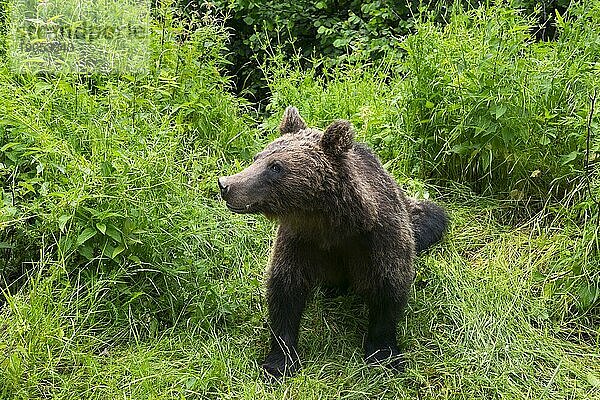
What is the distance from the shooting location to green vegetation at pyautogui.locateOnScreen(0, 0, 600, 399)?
3914 mm

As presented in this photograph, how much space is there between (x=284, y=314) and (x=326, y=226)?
1.87ft

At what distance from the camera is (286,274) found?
4.03m

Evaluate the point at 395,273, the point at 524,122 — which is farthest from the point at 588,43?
the point at 395,273

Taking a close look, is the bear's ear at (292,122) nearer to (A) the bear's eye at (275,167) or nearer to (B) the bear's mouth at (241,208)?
(A) the bear's eye at (275,167)

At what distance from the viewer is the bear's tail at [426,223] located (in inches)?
190

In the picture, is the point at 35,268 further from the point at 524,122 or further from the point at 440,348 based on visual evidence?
the point at 524,122

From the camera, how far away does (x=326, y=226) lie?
3812 mm

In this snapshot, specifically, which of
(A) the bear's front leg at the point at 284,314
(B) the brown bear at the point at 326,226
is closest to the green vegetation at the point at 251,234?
(A) the bear's front leg at the point at 284,314

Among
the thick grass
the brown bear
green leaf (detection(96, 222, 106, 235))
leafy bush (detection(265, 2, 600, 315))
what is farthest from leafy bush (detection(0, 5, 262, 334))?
leafy bush (detection(265, 2, 600, 315))

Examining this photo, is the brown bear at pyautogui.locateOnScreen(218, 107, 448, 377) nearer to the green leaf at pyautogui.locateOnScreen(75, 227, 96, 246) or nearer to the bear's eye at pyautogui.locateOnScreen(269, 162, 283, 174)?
the bear's eye at pyautogui.locateOnScreen(269, 162, 283, 174)

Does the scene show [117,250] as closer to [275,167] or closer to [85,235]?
[85,235]

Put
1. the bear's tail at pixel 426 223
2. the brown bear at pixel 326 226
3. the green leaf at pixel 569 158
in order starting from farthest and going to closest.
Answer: the green leaf at pixel 569 158, the bear's tail at pixel 426 223, the brown bear at pixel 326 226

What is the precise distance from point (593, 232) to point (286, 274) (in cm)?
176

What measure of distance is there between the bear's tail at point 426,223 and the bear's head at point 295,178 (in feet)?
3.82
